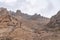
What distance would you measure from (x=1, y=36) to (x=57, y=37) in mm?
28023

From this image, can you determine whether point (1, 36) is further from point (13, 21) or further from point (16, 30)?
point (13, 21)

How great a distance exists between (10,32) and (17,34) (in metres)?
1.22

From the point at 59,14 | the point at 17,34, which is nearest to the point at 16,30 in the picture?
the point at 17,34

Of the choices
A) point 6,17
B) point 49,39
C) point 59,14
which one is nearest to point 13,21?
point 6,17

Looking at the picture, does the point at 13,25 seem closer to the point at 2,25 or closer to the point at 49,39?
the point at 2,25

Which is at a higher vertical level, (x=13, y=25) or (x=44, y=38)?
(x=13, y=25)

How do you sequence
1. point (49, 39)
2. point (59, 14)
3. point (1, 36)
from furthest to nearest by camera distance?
point (59, 14) → point (49, 39) → point (1, 36)

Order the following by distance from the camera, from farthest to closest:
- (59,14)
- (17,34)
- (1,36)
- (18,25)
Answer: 1. (59,14)
2. (18,25)
3. (17,34)
4. (1,36)

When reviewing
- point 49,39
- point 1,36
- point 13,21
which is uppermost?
point 13,21

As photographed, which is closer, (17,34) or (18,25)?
(17,34)

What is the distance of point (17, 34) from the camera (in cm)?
3130

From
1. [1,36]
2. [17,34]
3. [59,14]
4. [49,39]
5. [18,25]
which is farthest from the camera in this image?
[59,14]

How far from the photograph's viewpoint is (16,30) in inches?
1235

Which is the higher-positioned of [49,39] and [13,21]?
[13,21]
